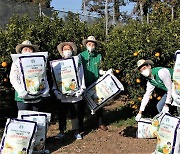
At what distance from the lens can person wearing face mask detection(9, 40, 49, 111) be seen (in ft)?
19.0

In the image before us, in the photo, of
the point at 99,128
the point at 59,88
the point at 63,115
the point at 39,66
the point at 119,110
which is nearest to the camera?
the point at 39,66

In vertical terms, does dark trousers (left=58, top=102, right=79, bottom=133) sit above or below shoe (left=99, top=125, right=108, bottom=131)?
above

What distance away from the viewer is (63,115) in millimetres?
6703

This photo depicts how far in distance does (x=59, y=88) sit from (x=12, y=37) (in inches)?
55.3

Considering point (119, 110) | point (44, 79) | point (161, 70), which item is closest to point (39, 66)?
point (44, 79)

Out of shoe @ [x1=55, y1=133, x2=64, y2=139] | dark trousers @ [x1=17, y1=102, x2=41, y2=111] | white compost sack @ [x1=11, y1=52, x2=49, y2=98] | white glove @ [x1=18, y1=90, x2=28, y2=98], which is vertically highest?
white compost sack @ [x1=11, y1=52, x2=49, y2=98]

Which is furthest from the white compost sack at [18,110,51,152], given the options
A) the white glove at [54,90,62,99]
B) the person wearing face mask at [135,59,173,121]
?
the person wearing face mask at [135,59,173,121]

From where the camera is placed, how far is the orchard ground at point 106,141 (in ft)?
20.0

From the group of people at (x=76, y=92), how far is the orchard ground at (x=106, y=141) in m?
0.15

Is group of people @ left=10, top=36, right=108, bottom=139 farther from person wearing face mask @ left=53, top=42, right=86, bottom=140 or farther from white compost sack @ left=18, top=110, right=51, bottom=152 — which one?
white compost sack @ left=18, top=110, right=51, bottom=152

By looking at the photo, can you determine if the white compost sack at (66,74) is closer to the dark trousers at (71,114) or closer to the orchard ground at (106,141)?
the dark trousers at (71,114)

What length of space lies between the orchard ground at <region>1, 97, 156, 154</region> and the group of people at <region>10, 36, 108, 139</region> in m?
0.15

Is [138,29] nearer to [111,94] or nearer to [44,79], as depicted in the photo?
[111,94]

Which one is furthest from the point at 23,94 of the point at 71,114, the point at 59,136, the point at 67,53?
the point at 59,136
